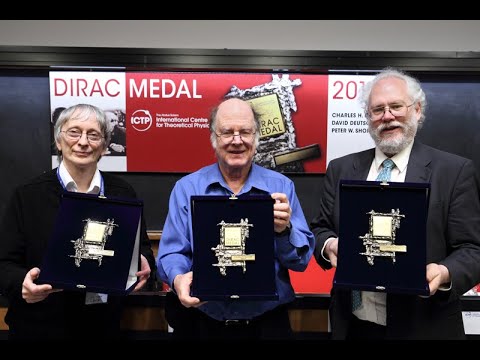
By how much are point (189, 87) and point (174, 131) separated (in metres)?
0.33

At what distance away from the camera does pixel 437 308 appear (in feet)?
5.89

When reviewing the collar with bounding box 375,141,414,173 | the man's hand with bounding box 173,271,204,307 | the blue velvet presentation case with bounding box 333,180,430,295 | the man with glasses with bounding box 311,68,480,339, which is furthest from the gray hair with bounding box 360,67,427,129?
the man's hand with bounding box 173,271,204,307

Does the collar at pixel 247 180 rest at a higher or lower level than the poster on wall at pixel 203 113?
lower

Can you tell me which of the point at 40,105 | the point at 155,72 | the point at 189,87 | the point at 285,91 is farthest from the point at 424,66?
the point at 40,105

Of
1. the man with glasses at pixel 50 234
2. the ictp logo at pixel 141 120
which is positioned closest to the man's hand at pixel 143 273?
the man with glasses at pixel 50 234

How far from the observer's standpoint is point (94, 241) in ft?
5.65

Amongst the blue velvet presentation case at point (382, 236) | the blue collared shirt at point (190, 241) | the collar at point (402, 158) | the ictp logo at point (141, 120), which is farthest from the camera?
the ictp logo at point (141, 120)

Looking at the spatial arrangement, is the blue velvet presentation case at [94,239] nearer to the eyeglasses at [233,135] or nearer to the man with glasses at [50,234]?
the man with glasses at [50,234]

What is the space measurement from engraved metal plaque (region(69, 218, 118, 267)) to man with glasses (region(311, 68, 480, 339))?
792mm

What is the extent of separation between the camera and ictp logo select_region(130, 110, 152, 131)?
3537 millimetres

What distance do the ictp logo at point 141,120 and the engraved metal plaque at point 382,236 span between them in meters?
2.23

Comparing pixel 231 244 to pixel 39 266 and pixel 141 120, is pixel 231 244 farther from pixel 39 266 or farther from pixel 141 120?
pixel 141 120

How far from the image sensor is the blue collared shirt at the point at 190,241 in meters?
1.76

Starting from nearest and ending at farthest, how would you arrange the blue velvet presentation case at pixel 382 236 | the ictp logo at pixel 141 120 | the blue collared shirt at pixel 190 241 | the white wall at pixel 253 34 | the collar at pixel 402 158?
the blue velvet presentation case at pixel 382 236, the blue collared shirt at pixel 190 241, the collar at pixel 402 158, the white wall at pixel 253 34, the ictp logo at pixel 141 120
